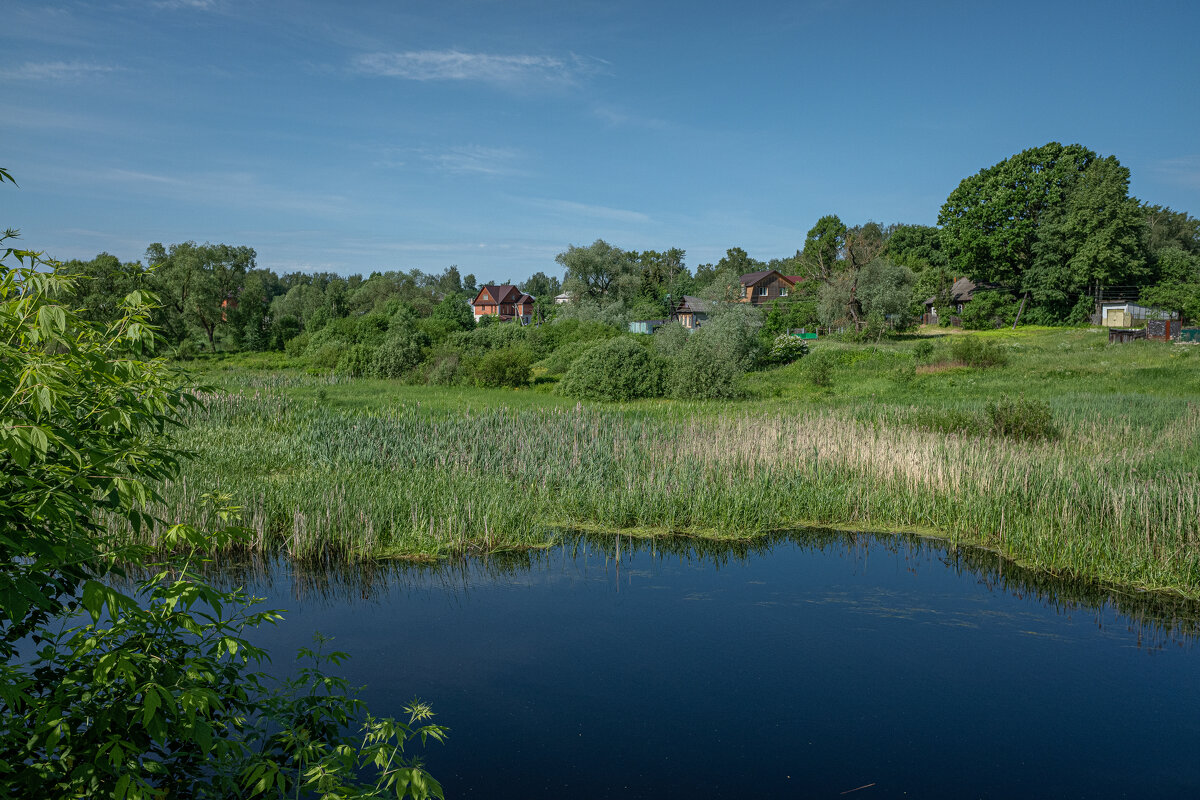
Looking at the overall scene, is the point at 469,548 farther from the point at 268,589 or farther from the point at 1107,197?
the point at 1107,197

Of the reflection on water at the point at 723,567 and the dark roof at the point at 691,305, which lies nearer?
the reflection on water at the point at 723,567

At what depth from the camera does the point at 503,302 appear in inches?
4220

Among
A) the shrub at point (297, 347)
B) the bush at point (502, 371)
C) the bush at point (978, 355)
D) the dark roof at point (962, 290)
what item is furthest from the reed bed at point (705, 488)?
the dark roof at point (962, 290)

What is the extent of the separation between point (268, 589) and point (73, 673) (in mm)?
6508

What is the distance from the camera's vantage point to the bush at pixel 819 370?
31172 millimetres

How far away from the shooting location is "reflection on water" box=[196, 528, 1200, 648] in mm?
9117

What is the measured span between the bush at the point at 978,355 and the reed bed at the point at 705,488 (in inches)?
708

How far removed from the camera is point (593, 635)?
8664mm

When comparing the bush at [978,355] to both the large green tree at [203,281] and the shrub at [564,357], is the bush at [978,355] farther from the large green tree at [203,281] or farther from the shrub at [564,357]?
the large green tree at [203,281]

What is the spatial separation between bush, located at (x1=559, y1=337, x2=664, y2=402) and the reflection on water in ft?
54.1

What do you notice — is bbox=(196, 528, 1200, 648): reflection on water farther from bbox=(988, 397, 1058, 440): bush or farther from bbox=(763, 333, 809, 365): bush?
bbox=(763, 333, 809, 365): bush

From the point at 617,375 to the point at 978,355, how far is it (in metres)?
18.3

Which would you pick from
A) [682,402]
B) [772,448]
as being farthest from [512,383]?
[772,448]

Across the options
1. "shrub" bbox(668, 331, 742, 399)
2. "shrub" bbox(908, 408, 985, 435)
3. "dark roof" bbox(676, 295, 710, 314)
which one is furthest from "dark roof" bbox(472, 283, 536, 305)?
"shrub" bbox(908, 408, 985, 435)
